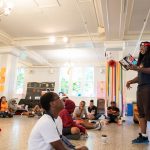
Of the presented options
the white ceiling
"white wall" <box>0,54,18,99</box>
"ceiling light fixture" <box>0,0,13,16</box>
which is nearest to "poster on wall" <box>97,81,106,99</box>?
the white ceiling

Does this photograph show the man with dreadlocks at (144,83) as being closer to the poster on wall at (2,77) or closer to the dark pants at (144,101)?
the dark pants at (144,101)

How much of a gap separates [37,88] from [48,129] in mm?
11626

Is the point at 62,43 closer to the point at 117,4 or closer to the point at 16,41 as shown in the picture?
the point at 16,41

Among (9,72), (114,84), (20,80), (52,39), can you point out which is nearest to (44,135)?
(114,84)

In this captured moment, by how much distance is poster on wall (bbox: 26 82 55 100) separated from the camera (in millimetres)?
12438

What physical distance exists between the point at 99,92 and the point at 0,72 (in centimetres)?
615

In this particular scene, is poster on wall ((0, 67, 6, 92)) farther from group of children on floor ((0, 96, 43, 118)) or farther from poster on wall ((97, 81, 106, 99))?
poster on wall ((97, 81, 106, 99))

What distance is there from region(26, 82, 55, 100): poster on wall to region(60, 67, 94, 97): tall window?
32.7 inches

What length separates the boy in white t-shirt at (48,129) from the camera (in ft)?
4.18

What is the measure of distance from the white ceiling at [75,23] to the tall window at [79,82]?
4044 mm

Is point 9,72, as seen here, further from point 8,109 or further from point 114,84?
point 114,84

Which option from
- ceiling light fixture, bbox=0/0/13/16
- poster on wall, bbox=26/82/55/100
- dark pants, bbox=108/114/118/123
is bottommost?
dark pants, bbox=108/114/118/123

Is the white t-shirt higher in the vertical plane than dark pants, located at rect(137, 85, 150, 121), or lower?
lower

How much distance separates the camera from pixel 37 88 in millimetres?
12641
